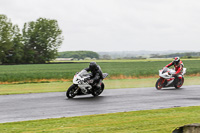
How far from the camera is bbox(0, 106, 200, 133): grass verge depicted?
829cm

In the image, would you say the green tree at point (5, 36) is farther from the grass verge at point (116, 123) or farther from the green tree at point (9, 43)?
the grass verge at point (116, 123)

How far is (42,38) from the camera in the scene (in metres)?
91.7

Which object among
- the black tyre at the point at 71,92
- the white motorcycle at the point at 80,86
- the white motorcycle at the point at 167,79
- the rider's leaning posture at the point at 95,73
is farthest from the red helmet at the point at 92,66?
the white motorcycle at the point at 167,79

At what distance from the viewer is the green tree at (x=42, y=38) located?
88.9 metres

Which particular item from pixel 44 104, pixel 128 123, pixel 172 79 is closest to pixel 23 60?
pixel 172 79

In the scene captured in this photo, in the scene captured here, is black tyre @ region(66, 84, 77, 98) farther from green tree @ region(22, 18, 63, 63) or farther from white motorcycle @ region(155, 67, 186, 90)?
green tree @ region(22, 18, 63, 63)

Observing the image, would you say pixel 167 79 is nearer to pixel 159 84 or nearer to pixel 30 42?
pixel 159 84

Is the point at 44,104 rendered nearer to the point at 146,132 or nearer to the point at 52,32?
the point at 146,132

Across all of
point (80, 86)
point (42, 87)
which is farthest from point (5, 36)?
point (80, 86)

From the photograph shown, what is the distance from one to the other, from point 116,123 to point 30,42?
277 ft

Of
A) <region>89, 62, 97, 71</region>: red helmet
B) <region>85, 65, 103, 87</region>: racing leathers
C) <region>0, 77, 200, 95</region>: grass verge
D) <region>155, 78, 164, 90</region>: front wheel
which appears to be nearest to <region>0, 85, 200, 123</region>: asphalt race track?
<region>85, 65, 103, 87</region>: racing leathers

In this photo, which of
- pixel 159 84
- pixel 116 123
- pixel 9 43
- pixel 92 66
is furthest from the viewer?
pixel 9 43

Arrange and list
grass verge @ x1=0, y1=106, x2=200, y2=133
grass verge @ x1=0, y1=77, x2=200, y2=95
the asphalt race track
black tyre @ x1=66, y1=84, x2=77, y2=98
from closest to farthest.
→ grass verge @ x1=0, y1=106, x2=200, y2=133
the asphalt race track
black tyre @ x1=66, y1=84, x2=77, y2=98
grass verge @ x1=0, y1=77, x2=200, y2=95

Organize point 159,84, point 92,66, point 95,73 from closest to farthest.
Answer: point 92,66
point 95,73
point 159,84
